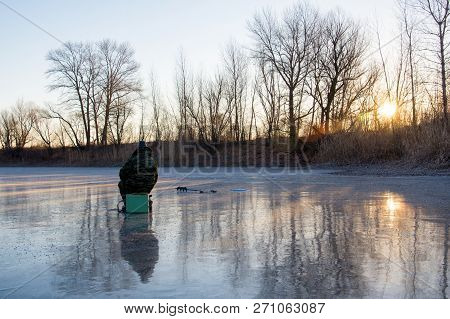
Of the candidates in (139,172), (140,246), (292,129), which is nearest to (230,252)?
(140,246)

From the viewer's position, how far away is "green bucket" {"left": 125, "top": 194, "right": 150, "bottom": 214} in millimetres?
8352

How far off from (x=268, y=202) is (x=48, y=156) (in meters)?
53.3

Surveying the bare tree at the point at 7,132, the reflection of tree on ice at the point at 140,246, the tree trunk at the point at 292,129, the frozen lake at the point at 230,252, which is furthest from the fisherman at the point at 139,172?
the bare tree at the point at 7,132

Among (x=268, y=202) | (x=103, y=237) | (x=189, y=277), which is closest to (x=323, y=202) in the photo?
(x=268, y=202)

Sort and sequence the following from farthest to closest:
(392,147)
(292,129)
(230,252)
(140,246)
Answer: (292,129) < (392,147) < (140,246) < (230,252)

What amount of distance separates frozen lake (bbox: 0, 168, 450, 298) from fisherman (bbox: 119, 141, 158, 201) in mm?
632

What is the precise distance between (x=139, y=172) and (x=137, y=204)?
626 mm

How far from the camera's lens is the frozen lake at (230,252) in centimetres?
364

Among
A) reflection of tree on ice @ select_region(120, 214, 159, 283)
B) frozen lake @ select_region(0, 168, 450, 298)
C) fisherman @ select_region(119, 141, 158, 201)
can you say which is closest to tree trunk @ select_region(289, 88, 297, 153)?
frozen lake @ select_region(0, 168, 450, 298)

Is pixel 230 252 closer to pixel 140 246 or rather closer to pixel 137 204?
pixel 140 246

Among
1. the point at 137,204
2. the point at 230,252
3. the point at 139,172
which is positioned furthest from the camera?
the point at 139,172

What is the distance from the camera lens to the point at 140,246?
537cm

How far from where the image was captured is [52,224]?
715cm

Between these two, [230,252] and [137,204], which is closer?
[230,252]
